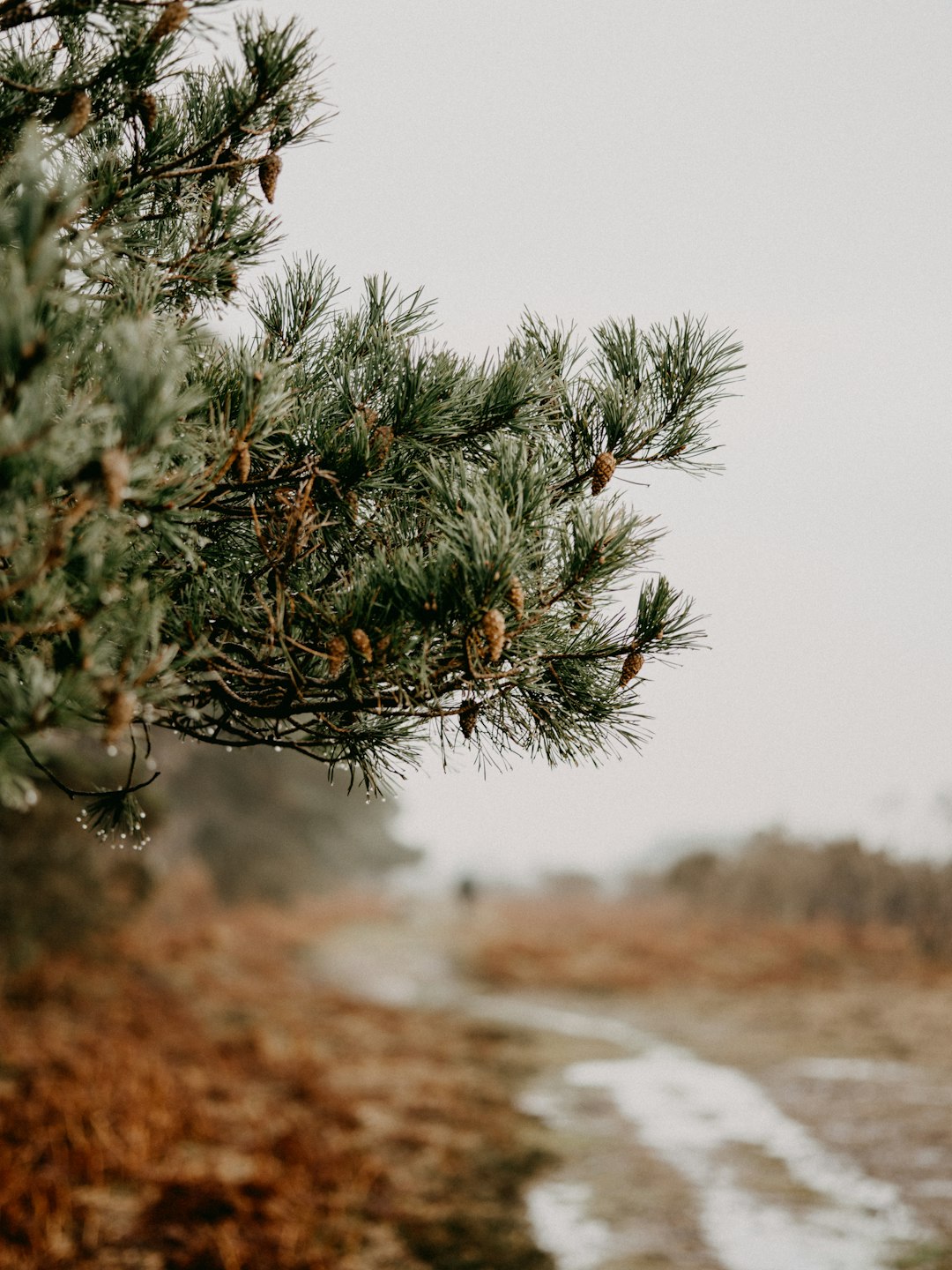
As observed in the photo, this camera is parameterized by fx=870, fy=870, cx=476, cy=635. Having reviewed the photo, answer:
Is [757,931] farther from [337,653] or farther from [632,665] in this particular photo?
[337,653]

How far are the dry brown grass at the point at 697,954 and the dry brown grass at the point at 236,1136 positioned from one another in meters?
4.82

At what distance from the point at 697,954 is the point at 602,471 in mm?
14899

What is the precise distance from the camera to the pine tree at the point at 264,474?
1.31 m

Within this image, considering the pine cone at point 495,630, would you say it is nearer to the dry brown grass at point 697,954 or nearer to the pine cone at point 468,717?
the pine cone at point 468,717

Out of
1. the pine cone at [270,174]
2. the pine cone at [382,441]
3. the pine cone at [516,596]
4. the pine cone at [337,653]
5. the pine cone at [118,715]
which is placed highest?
the pine cone at [270,174]

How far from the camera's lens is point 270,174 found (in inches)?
78.3

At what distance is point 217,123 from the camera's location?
6.74 ft

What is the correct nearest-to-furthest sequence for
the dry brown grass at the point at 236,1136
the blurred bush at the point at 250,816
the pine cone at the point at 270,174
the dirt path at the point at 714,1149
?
the pine cone at the point at 270,174, the dry brown grass at the point at 236,1136, the dirt path at the point at 714,1149, the blurred bush at the point at 250,816

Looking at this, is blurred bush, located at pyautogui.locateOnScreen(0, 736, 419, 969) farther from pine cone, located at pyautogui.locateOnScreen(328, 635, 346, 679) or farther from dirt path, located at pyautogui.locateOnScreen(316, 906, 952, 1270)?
dirt path, located at pyautogui.locateOnScreen(316, 906, 952, 1270)

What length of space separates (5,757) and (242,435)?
680 millimetres

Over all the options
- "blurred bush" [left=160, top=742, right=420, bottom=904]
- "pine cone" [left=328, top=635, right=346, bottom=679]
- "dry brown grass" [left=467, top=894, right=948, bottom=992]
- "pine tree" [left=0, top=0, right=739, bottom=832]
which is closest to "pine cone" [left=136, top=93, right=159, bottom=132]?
"pine tree" [left=0, top=0, right=739, bottom=832]

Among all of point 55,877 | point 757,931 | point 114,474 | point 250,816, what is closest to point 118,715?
point 114,474

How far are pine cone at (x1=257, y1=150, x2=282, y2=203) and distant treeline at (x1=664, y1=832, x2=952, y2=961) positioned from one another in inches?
592

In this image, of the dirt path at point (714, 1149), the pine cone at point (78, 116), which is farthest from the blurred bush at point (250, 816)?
the pine cone at point (78, 116)
